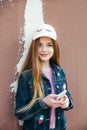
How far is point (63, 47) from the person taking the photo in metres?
2.35

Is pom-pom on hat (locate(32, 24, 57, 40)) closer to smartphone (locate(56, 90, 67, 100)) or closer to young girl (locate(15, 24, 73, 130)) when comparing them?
young girl (locate(15, 24, 73, 130))

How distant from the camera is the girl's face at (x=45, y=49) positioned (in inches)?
84.9

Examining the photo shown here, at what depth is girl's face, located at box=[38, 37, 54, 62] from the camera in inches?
84.9

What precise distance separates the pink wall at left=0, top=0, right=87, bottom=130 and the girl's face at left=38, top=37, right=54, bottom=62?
0.53 ft

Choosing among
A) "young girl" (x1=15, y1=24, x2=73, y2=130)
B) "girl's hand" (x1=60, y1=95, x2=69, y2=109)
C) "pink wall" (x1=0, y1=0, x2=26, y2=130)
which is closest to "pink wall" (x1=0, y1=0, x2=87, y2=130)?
"pink wall" (x1=0, y1=0, x2=26, y2=130)

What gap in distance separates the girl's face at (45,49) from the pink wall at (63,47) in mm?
163

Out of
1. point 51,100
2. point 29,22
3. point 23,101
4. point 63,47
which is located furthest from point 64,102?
point 29,22

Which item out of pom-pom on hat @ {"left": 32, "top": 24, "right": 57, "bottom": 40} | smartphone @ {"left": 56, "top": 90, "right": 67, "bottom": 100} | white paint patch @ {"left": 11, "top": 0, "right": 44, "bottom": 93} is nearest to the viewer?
smartphone @ {"left": 56, "top": 90, "right": 67, "bottom": 100}

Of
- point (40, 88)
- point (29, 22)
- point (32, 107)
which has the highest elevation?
point (29, 22)

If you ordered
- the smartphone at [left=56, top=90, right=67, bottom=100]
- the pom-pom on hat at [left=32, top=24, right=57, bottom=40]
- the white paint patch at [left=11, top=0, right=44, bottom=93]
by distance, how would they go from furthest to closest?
the white paint patch at [left=11, top=0, right=44, bottom=93]
the pom-pom on hat at [left=32, top=24, right=57, bottom=40]
the smartphone at [left=56, top=90, right=67, bottom=100]

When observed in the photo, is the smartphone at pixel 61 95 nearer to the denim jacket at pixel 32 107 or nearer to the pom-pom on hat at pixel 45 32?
the denim jacket at pixel 32 107

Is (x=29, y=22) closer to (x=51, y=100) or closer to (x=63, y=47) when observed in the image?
(x=63, y=47)

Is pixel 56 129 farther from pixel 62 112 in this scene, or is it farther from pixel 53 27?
pixel 53 27

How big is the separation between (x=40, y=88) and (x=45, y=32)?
32 cm
